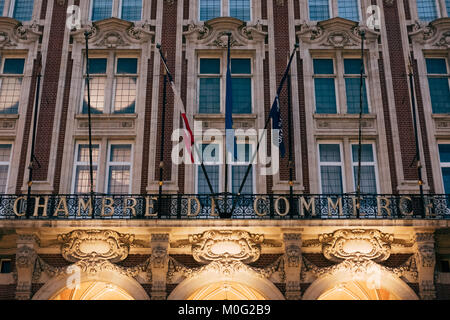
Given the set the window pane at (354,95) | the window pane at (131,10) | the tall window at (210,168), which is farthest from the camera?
the window pane at (131,10)

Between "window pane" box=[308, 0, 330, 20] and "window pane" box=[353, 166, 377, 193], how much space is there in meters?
6.76

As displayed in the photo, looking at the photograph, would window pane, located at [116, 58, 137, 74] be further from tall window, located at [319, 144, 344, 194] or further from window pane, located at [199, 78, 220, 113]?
tall window, located at [319, 144, 344, 194]

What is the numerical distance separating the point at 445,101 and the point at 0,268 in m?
17.2

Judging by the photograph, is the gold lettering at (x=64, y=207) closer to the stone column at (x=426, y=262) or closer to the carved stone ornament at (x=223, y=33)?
the carved stone ornament at (x=223, y=33)

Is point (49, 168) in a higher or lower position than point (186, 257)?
higher

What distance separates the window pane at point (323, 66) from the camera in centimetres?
2386

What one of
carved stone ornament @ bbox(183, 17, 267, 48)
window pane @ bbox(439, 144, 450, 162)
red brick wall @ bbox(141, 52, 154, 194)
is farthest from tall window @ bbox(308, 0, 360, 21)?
red brick wall @ bbox(141, 52, 154, 194)

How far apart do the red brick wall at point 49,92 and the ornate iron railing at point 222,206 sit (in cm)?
169

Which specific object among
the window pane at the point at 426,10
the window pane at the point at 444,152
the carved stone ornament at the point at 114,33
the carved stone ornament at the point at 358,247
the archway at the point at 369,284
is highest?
the window pane at the point at 426,10

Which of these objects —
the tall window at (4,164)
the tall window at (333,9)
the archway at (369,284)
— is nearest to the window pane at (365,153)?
the archway at (369,284)

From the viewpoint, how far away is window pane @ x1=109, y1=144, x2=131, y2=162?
2241cm

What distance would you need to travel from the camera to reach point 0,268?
2003 centimetres

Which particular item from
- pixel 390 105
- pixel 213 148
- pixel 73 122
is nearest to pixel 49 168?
pixel 73 122
